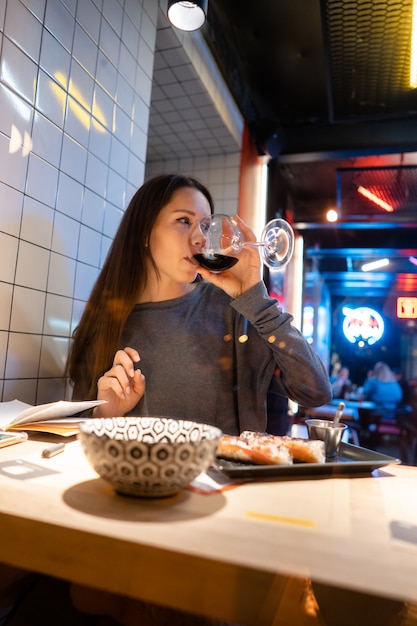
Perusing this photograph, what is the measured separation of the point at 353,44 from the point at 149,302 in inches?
65.5

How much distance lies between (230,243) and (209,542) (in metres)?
0.96

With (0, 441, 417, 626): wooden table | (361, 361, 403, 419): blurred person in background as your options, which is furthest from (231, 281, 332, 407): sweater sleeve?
(361, 361, 403, 419): blurred person in background

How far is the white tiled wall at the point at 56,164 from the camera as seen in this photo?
4.00 feet

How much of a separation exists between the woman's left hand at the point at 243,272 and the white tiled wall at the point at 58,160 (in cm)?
A: 52

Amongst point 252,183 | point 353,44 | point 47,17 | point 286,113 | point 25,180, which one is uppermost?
point 286,113

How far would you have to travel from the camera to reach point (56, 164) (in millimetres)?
1387

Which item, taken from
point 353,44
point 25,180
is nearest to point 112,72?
point 25,180

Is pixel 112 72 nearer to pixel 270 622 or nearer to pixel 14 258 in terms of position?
pixel 14 258

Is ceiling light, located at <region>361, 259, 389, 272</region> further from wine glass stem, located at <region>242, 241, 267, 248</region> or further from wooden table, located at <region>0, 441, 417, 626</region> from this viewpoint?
wooden table, located at <region>0, 441, 417, 626</region>

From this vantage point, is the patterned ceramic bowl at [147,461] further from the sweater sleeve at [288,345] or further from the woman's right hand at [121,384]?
the sweater sleeve at [288,345]

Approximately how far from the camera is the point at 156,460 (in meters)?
0.49

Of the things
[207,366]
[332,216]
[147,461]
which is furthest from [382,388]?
[147,461]

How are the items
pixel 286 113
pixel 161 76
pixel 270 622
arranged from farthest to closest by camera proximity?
pixel 286 113
pixel 161 76
pixel 270 622

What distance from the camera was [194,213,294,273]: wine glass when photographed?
4.21ft
